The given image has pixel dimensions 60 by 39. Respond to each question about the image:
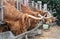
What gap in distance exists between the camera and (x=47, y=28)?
11438 mm

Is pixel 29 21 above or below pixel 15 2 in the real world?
below

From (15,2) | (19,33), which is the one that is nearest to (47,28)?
(15,2)

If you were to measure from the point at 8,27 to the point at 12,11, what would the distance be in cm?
72

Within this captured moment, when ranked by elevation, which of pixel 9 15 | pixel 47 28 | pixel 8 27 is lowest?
pixel 47 28

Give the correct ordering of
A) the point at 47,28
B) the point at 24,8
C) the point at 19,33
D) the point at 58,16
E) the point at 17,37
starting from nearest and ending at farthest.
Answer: the point at 17,37 → the point at 19,33 → the point at 24,8 → the point at 47,28 → the point at 58,16

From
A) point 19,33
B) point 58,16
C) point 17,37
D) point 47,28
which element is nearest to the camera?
point 17,37

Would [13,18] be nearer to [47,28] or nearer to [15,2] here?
[15,2]

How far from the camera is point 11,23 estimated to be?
7535 millimetres

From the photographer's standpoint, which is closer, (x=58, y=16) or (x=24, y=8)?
(x=24, y=8)

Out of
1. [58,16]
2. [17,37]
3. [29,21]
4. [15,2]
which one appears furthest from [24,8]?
[58,16]

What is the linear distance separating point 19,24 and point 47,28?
4.05 metres

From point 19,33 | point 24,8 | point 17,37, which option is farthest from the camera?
point 24,8

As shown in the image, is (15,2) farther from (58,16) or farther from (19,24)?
(58,16)

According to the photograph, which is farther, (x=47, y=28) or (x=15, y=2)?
(x=47, y=28)
